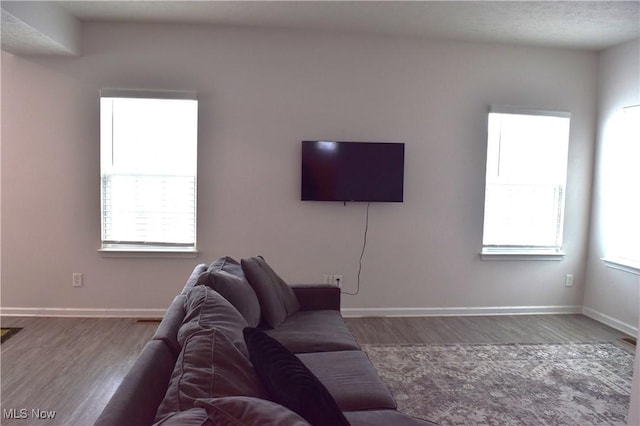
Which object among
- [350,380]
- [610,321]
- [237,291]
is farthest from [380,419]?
[610,321]

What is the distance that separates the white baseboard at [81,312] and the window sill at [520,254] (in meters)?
3.35

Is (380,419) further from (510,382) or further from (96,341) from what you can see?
(96,341)

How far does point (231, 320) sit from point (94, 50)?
3.39m

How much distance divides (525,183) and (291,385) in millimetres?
4024

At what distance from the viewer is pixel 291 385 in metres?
1.30

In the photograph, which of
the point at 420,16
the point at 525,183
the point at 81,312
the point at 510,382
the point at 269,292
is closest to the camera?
the point at 269,292

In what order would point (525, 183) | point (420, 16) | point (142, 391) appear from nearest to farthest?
point (142, 391) → point (420, 16) → point (525, 183)

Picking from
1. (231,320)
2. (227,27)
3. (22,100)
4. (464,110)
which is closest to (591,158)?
(464,110)

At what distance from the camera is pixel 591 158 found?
4.58 m

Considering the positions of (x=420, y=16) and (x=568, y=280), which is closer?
(x=420, y=16)

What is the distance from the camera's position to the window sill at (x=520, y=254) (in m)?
4.46

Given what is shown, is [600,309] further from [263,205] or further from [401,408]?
[263,205]

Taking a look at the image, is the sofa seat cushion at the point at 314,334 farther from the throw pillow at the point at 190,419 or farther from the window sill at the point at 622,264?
the window sill at the point at 622,264

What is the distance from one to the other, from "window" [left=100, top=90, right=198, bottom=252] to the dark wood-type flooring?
842 millimetres
